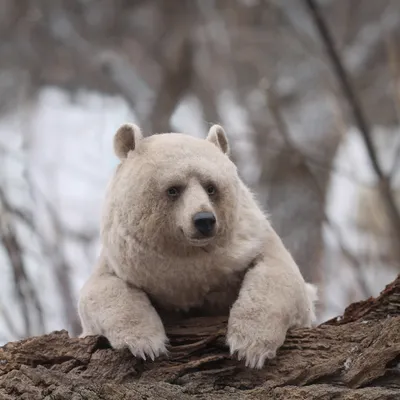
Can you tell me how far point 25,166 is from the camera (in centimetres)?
748

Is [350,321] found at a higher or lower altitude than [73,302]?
lower

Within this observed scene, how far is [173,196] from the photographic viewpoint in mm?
3146

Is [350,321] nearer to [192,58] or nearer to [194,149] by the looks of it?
[194,149]

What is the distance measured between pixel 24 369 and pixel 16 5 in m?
7.40

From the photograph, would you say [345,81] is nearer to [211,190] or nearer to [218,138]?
[218,138]

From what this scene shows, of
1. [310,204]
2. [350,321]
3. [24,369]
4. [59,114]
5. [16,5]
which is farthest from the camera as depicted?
[16,5]

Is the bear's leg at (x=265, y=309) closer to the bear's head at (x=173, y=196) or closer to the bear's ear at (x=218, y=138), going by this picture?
the bear's head at (x=173, y=196)

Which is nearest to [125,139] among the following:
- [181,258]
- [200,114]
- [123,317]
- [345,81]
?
[181,258]

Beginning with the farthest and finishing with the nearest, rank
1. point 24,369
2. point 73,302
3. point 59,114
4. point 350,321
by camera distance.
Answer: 1. point 59,114
2. point 73,302
3. point 350,321
4. point 24,369

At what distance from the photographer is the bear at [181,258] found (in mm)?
3117

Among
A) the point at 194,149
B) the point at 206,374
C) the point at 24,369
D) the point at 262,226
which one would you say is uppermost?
the point at 194,149

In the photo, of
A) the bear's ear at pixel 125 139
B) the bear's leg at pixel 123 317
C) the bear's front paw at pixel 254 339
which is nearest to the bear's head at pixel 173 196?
the bear's ear at pixel 125 139

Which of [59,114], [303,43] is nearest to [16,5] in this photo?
[59,114]

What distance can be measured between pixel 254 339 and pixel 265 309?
140 mm
